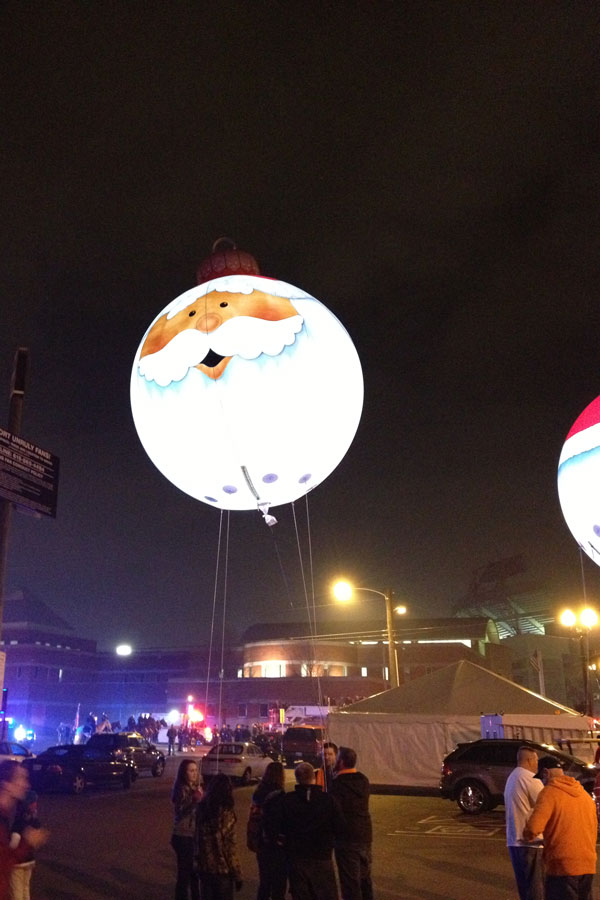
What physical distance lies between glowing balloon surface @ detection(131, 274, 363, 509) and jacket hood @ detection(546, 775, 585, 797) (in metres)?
4.28

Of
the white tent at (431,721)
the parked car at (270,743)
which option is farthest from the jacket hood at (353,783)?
the parked car at (270,743)

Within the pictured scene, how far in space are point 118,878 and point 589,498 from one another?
8021 millimetres

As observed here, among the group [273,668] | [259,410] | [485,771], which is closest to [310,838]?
[259,410]

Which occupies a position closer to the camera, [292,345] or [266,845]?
[266,845]

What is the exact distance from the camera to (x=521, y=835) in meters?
6.48

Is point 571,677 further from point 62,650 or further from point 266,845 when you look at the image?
point 266,845

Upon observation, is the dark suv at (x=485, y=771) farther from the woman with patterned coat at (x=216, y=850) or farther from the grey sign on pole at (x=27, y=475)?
the grey sign on pole at (x=27, y=475)

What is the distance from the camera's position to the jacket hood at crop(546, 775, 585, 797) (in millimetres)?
5672

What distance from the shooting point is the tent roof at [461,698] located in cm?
1972

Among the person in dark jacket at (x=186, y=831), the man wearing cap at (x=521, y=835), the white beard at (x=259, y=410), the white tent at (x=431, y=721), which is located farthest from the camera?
the white tent at (x=431, y=721)

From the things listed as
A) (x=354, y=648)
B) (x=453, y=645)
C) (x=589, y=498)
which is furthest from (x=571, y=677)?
(x=589, y=498)

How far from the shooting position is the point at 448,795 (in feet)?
53.5

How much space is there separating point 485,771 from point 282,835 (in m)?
12.1

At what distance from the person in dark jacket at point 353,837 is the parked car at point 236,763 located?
51.9ft
